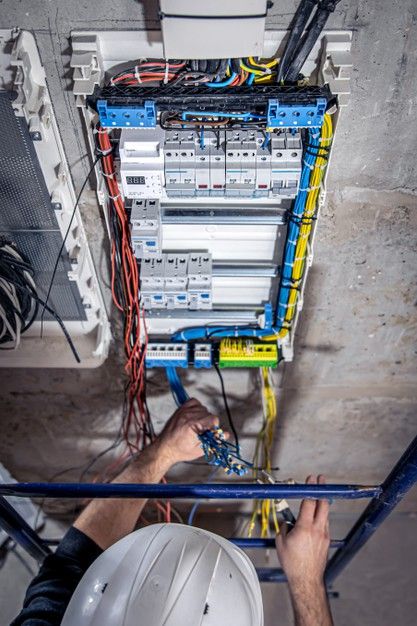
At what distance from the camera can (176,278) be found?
6.77 ft

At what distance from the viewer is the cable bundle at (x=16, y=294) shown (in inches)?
80.6

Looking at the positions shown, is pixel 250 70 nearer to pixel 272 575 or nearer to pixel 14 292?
pixel 14 292

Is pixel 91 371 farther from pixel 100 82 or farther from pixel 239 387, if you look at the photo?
pixel 100 82

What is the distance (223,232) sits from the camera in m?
2.01

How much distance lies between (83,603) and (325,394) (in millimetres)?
1650

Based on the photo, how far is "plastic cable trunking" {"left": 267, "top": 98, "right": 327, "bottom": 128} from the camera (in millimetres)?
1524

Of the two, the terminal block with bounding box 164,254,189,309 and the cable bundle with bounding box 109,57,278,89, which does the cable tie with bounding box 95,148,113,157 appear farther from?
the terminal block with bounding box 164,254,189,309

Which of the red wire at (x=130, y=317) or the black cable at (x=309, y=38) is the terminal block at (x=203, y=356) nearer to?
the red wire at (x=130, y=317)

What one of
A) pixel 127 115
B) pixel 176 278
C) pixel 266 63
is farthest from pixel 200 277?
pixel 266 63

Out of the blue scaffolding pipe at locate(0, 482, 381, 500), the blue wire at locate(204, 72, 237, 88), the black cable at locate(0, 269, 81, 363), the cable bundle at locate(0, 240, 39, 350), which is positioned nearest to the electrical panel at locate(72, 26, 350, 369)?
the blue wire at locate(204, 72, 237, 88)

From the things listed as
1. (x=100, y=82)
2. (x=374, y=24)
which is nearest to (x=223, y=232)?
(x=100, y=82)

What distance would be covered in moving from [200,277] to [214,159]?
1.70 ft

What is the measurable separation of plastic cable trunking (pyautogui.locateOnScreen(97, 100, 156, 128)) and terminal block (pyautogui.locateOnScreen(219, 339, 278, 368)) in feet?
3.63

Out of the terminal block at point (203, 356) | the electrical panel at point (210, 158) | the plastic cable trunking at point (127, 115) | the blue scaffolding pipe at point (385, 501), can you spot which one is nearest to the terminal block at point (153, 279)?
the electrical panel at point (210, 158)
